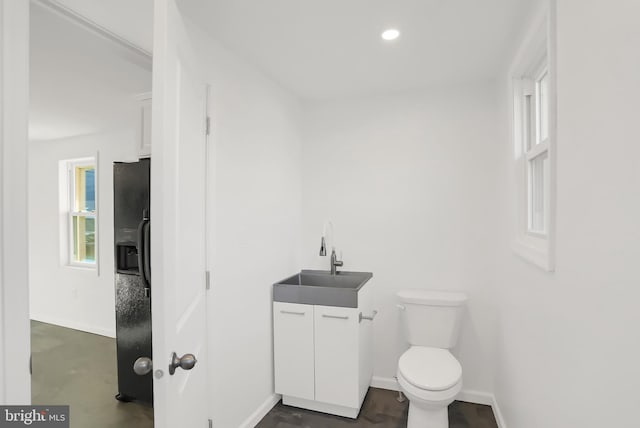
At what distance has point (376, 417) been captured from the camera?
2381 millimetres

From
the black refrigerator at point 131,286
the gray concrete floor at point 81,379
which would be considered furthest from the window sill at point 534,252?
the gray concrete floor at point 81,379

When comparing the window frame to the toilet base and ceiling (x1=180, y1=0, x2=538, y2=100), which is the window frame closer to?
ceiling (x1=180, y1=0, x2=538, y2=100)

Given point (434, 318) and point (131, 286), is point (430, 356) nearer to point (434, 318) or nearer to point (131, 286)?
point (434, 318)

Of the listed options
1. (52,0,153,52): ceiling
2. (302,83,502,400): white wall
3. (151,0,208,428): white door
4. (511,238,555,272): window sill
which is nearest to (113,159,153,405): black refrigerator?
(52,0,153,52): ceiling

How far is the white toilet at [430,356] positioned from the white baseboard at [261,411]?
970mm

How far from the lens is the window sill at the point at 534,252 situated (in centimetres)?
132

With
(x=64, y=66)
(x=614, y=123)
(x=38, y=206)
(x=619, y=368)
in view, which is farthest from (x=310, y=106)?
(x=38, y=206)

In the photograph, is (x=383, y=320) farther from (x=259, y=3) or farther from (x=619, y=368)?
(x=259, y=3)

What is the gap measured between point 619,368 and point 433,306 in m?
1.69

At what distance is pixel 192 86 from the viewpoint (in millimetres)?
1362

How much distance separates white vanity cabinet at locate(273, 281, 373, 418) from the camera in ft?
7.70

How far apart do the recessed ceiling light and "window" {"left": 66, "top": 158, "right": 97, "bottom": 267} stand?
4199 millimetres

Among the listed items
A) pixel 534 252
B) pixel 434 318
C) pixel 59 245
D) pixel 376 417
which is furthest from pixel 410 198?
pixel 59 245

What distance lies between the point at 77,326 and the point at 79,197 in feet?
5.46
